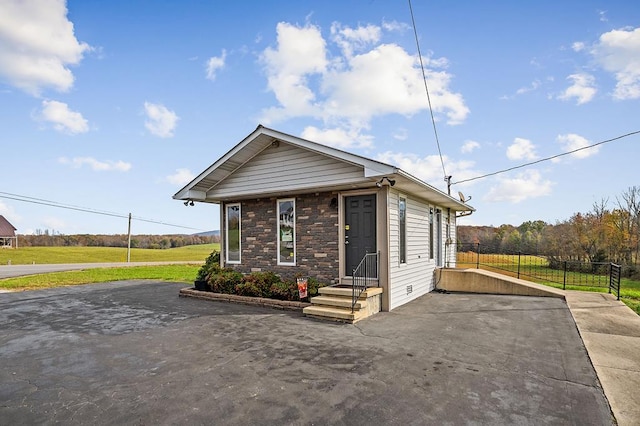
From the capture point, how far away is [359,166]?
722 cm

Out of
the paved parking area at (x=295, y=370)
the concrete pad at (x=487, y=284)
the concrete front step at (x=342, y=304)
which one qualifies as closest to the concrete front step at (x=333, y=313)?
the concrete front step at (x=342, y=304)

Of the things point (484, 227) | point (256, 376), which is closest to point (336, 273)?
point (256, 376)

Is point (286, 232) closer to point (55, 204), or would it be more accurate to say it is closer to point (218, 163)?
point (218, 163)

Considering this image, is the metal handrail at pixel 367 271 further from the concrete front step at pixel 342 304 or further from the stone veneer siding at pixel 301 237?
the stone veneer siding at pixel 301 237

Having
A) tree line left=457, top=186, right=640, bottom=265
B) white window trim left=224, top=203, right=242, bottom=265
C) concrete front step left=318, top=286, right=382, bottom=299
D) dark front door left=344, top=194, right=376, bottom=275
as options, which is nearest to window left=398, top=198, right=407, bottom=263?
dark front door left=344, top=194, right=376, bottom=275

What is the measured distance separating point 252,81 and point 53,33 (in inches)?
191

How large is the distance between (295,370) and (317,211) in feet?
15.7

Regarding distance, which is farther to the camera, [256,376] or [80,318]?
[80,318]

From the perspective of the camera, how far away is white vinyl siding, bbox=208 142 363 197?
7508 millimetres

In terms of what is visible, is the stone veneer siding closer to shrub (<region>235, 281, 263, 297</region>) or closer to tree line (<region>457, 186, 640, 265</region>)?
shrub (<region>235, 281, 263, 297</region>)

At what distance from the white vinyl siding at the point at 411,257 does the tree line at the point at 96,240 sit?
171 feet

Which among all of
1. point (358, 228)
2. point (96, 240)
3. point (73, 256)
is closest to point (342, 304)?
point (358, 228)

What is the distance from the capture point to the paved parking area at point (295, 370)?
2953 millimetres

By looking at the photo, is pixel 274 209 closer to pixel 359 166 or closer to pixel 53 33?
pixel 359 166
